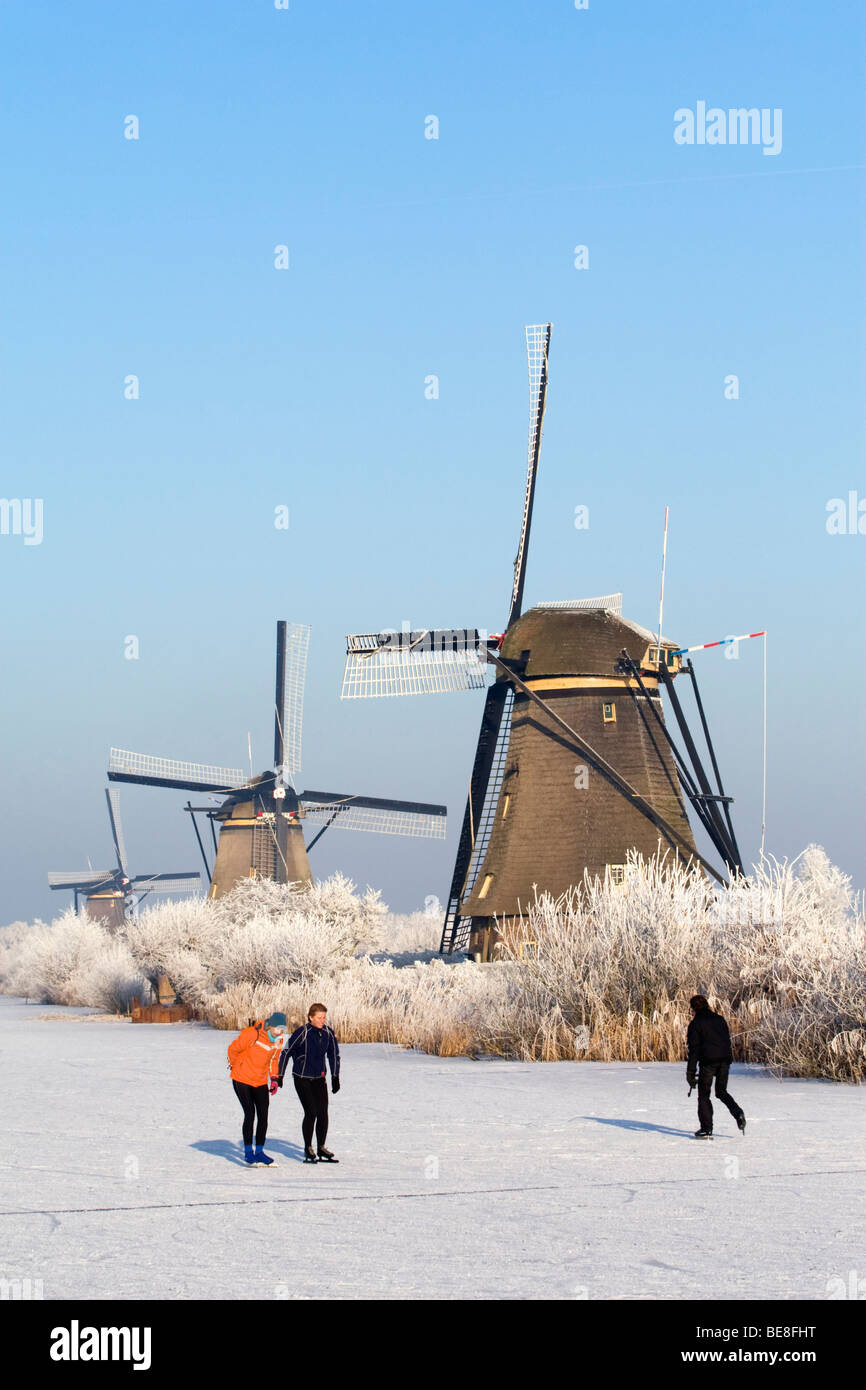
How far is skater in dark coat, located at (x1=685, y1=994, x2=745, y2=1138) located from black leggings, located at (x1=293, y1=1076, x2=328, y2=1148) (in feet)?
10.9

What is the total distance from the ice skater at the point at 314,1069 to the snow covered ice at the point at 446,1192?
0.26m

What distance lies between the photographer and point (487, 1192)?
1073 cm

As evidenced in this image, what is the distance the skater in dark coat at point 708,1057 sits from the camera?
42.4ft

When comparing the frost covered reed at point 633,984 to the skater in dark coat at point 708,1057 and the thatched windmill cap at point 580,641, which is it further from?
Result: the skater in dark coat at point 708,1057

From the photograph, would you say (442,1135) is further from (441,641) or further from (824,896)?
(441,641)

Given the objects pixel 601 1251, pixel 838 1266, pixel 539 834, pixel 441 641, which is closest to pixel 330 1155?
pixel 601 1251

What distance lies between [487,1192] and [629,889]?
14.1 metres

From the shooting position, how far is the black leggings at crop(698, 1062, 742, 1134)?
1297 cm

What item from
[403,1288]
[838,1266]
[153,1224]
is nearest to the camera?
[403,1288]

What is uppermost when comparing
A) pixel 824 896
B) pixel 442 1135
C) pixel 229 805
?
pixel 229 805

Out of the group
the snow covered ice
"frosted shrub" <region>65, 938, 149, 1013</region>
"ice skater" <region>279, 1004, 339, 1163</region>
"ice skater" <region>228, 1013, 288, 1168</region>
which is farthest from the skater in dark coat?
"frosted shrub" <region>65, 938, 149, 1013</region>

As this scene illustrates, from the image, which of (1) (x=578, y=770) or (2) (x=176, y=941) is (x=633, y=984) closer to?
(1) (x=578, y=770)
